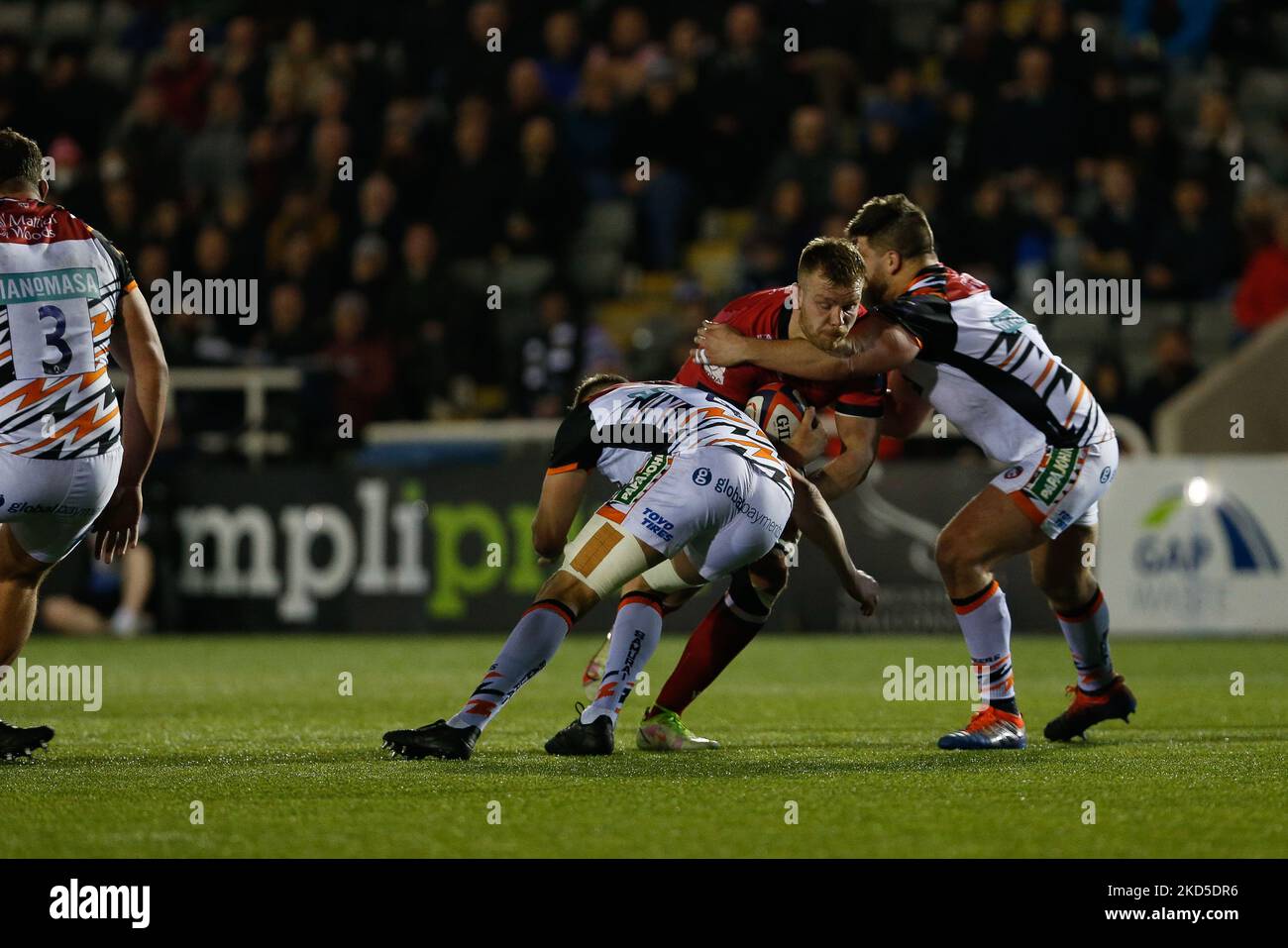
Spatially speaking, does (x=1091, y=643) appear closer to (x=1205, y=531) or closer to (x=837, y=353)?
(x=837, y=353)

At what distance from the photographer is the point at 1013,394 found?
7.59m

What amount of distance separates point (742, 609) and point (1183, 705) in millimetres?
2833

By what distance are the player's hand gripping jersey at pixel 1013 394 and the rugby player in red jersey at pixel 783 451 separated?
0.26 meters

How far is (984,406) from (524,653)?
2198 mm

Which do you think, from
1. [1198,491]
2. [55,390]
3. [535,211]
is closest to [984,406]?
[55,390]

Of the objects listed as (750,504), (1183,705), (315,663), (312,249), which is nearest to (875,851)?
(750,504)

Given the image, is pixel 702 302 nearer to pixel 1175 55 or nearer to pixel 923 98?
pixel 923 98

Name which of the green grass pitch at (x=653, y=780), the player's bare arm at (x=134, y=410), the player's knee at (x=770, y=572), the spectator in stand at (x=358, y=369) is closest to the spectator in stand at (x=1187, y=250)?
the green grass pitch at (x=653, y=780)

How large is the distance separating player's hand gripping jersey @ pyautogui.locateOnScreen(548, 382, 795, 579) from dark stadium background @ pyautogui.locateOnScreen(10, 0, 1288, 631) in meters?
7.57

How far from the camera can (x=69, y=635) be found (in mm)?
15430

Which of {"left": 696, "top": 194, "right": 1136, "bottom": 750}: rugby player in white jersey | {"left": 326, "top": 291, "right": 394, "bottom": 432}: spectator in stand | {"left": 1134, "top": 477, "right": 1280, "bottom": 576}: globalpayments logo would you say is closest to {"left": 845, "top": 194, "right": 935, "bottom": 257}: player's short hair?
{"left": 696, "top": 194, "right": 1136, "bottom": 750}: rugby player in white jersey

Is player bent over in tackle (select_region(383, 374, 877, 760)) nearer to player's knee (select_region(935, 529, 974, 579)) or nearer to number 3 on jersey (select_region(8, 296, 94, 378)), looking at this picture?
player's knee (select_region(935, 529, 974, 579))

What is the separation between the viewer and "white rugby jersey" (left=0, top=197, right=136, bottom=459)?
22.1 feet

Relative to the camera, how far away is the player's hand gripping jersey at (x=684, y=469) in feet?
22.1
